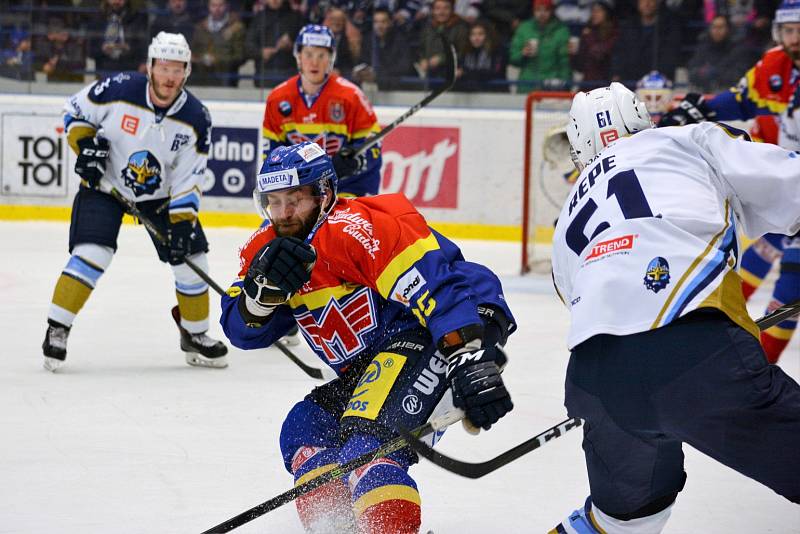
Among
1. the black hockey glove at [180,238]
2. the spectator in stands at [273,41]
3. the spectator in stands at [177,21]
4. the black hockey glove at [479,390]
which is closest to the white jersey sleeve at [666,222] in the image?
the black hockey glove at [479,390]

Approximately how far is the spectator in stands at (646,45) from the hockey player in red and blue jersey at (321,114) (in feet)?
9.50

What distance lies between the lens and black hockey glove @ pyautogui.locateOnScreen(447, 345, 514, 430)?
2006mm

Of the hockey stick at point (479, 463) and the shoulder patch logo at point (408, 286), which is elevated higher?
the shoulder patch logo at point (408, 286)

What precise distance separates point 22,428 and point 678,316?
2.20 metres

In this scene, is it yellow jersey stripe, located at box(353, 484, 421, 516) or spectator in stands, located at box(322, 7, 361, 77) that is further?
spectator in stands, located at box(322, 7, 361, 77)

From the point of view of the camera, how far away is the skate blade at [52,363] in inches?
156

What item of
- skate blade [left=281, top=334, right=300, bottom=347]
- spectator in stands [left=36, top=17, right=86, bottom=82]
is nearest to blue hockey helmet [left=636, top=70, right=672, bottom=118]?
skate blade [left=281, top=334, right=300, bottom=347]

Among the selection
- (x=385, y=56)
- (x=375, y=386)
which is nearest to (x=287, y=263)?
(x=375, y=386)

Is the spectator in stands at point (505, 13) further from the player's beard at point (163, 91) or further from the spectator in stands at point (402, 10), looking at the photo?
the player's beard at point (163, 91)

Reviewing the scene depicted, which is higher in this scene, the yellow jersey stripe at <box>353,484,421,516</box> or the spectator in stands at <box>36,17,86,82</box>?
the spectator in stands at <box>36,17,86,82</box>

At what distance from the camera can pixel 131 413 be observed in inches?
138

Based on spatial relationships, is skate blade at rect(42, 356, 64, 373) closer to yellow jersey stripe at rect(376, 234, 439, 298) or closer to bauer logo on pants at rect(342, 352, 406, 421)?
bauer logo on pants at rect(342, 352, 406, 421)

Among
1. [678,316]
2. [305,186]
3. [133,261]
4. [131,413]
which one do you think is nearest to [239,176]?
[133,261]

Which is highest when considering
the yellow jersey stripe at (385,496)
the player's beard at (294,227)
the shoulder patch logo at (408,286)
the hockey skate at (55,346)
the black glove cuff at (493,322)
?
the player's beard at (294,227)
